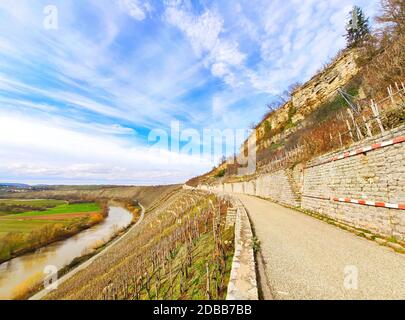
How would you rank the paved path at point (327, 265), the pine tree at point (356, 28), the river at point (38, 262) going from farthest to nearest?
the pine tree at point (356, 28) < the river at point (38, 262) < the paved path at point (327, 265)

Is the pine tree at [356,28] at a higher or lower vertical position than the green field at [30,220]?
higher

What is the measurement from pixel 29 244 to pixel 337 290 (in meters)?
55.4

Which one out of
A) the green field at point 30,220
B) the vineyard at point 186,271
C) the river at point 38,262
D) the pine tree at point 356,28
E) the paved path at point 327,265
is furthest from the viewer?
the green field at point 30,220

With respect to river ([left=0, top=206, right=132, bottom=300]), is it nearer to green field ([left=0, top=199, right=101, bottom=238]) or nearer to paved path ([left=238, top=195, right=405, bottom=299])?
green field ([left=0, top=199, right=101, bottom=238])

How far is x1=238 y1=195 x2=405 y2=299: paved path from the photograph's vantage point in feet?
13.8

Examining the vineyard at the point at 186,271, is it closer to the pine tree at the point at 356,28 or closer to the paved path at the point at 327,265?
the paved path at the point at 327,265

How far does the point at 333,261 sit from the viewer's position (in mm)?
5727

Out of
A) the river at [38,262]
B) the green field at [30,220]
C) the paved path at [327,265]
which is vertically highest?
the paved path at [327,265]

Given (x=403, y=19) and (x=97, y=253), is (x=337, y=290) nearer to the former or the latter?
(x=403, y=19)

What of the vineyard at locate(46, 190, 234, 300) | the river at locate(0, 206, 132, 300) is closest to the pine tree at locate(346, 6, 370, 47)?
the vineyard at locate(46, 190, 234, 300)

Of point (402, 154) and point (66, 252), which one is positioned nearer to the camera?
point (402, 154)

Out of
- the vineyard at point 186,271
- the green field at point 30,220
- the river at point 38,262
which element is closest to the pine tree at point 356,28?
the vineyard at point 186,271

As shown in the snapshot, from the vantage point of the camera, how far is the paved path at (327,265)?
4.20 metres
